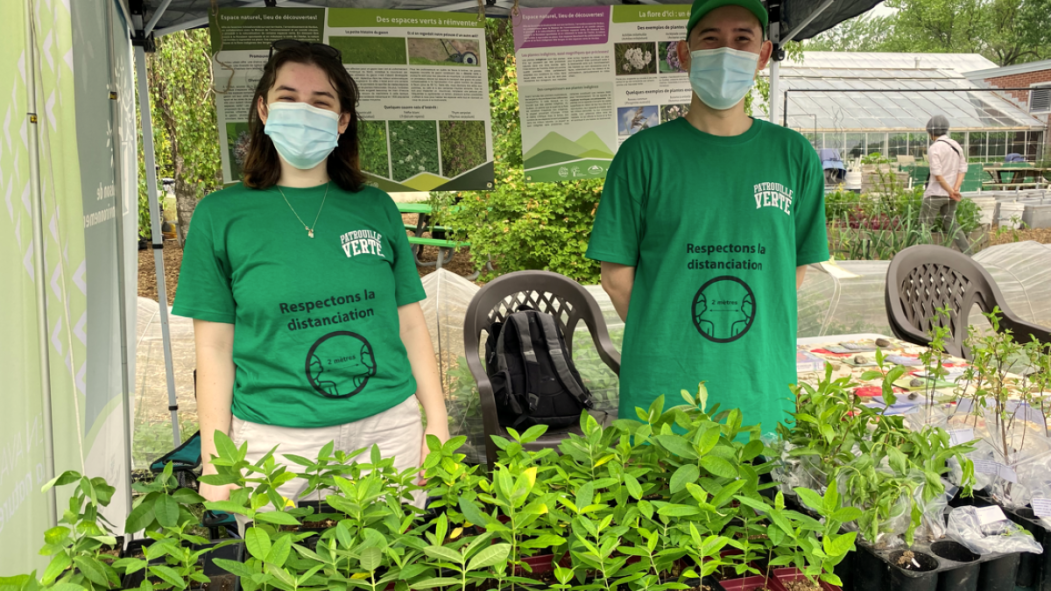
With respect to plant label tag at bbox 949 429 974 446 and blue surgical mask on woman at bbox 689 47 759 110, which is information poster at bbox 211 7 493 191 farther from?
plant label tag at bbox 949 429 974 446

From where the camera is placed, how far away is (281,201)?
5.60ft

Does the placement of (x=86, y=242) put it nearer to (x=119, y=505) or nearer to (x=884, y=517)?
(x=119, y=505)

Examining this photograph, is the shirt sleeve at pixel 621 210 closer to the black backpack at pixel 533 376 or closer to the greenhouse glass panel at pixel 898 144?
the black backpack at pixel 533 376

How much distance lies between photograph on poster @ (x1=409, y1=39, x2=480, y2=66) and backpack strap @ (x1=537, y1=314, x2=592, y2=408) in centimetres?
117

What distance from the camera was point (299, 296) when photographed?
162 centimetres

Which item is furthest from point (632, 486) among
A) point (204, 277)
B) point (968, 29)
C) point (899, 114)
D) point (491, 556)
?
point (968, 29)

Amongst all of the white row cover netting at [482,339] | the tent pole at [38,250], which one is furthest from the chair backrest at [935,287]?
the tent pole at [38,250]

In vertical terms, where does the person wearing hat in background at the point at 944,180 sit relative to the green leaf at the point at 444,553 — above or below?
above

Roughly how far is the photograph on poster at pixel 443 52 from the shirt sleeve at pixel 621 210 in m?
1.44

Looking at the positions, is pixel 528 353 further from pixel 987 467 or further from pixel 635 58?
pixel 987 467

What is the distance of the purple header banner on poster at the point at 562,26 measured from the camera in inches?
124

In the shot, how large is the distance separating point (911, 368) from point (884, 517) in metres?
2.09

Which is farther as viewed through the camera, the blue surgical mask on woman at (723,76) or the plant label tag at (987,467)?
the blue surgical mask on woman at (723,76)

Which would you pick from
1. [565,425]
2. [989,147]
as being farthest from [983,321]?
[989,147]
